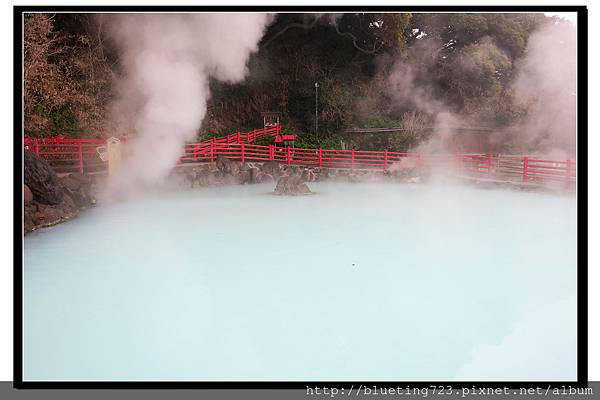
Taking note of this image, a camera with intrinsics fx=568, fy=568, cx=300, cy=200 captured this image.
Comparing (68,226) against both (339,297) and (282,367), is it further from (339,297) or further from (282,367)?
(282,367)

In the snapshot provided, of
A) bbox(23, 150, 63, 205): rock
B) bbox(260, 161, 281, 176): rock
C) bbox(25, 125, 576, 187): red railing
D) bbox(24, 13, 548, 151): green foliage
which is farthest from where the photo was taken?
bbox(260, 161, 281, 176): rock

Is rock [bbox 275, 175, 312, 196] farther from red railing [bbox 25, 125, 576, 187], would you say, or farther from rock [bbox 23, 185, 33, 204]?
rock [bbox 23, 185, 33, 204]

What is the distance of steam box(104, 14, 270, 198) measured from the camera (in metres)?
4.38

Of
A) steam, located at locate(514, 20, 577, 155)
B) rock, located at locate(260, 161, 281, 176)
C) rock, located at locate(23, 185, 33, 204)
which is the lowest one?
rock, located at locate(23, 185, 33, 204)

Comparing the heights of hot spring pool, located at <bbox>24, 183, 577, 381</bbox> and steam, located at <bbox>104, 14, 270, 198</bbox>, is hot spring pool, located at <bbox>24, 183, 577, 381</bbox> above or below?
below

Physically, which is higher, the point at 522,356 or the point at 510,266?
the point at 510,266

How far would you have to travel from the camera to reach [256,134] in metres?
7.20

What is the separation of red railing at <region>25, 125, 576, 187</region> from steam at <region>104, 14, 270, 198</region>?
426mm

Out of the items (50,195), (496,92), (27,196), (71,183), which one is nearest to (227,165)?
(71,183)

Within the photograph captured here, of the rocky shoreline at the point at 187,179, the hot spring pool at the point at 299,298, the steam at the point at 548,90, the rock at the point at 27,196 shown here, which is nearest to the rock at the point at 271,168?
the rocky shoreline at the point at 187,179

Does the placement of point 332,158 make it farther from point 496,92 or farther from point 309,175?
point 496,92

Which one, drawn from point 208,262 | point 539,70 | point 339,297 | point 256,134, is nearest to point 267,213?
point 256,134

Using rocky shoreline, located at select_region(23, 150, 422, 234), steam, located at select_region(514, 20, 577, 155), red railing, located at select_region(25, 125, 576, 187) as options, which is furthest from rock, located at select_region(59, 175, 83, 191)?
steam, located at select_region(514, 20, 577, 155)

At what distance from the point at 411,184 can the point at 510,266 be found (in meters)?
4.59
